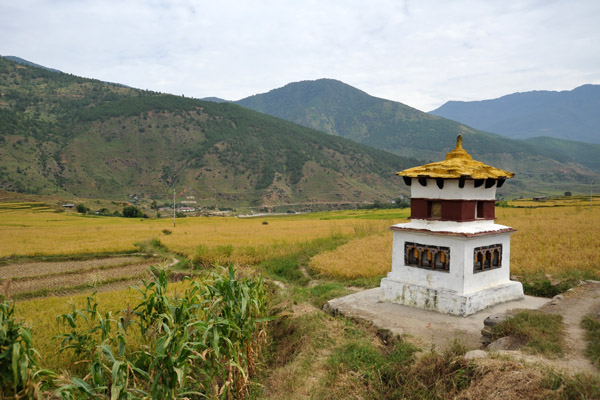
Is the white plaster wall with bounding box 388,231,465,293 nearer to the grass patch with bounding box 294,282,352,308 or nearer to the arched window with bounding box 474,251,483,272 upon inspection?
the arched window with bounding box 474,251,483,272

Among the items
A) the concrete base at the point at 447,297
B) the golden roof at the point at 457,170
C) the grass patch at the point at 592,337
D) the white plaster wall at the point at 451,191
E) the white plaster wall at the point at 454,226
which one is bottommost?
the concrete base at the point at 447,297

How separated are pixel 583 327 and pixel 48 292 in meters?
18.2

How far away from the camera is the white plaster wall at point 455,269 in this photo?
10531mm

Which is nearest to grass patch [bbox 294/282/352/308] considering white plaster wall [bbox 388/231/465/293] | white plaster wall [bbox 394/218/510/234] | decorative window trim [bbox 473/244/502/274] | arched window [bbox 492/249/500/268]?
white plaster wall [bbox 388/231/465/293]

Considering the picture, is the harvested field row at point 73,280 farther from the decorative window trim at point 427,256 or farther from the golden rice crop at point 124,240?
the decorative window trim at point 427,256

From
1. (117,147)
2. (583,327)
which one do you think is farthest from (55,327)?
(117,147)

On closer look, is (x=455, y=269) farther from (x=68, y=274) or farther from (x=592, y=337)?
(x=68, y=274)

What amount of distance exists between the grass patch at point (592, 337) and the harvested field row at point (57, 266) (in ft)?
69.3

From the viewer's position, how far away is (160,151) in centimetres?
10738

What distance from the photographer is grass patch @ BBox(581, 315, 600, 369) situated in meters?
6.75

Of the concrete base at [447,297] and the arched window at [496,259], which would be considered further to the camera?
the arched window at [496,259]

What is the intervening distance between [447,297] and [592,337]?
11.6ft

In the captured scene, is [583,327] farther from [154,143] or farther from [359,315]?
[154,143]

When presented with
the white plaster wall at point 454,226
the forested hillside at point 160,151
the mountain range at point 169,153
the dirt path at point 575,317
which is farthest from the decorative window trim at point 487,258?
the mountain range at point 169,153
